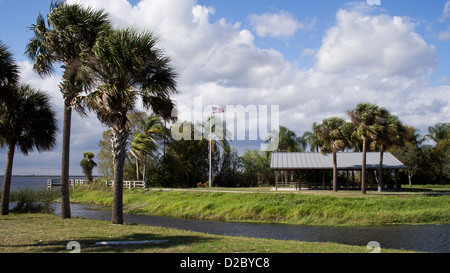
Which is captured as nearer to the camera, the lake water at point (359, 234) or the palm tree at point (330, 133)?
the lake water at point (359, 234)

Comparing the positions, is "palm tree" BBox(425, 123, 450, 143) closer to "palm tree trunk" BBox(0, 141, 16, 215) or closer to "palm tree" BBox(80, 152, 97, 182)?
"palm tree" BBox(80, 152, 97, 182)

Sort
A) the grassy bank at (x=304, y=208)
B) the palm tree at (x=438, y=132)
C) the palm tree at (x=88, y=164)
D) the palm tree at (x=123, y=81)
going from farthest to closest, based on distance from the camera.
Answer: the palm tree at (x=438, y=132) → the palm tree at (x=88, y=164) → the grassy bank at (x=304, y=208) → the palm tree at (x=123, y=81)

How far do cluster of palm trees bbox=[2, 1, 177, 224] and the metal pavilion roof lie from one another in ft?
84.5

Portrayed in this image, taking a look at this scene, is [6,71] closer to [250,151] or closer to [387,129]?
[387,129]

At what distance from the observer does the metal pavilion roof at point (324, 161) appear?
38.7 m

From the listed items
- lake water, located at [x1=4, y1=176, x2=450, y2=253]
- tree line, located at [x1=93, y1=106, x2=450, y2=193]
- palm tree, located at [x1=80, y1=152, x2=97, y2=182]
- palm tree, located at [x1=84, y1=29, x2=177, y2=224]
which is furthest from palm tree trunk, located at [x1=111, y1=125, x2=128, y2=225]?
palm tree, located at [x1=80, y1=152, x2=97, y2=182]

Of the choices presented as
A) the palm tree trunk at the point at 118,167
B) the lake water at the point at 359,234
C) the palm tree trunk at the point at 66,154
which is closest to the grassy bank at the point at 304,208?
the lake water at the point at 359,234

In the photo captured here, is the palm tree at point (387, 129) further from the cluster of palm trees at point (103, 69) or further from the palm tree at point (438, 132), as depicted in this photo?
the palm tree at point (438, 132)

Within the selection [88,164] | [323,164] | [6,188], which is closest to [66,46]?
[6,188]

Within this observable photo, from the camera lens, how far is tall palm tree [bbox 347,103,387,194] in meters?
31.5

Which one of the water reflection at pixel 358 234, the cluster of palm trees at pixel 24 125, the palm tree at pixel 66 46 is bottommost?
the water reflection at pixel 358 234

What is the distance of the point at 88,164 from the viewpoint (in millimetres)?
46812

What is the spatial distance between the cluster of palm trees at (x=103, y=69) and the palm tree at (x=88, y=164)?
31.7 metres

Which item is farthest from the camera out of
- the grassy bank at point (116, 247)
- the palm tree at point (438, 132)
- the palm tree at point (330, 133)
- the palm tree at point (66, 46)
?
the palm tree at point (438, 132)
